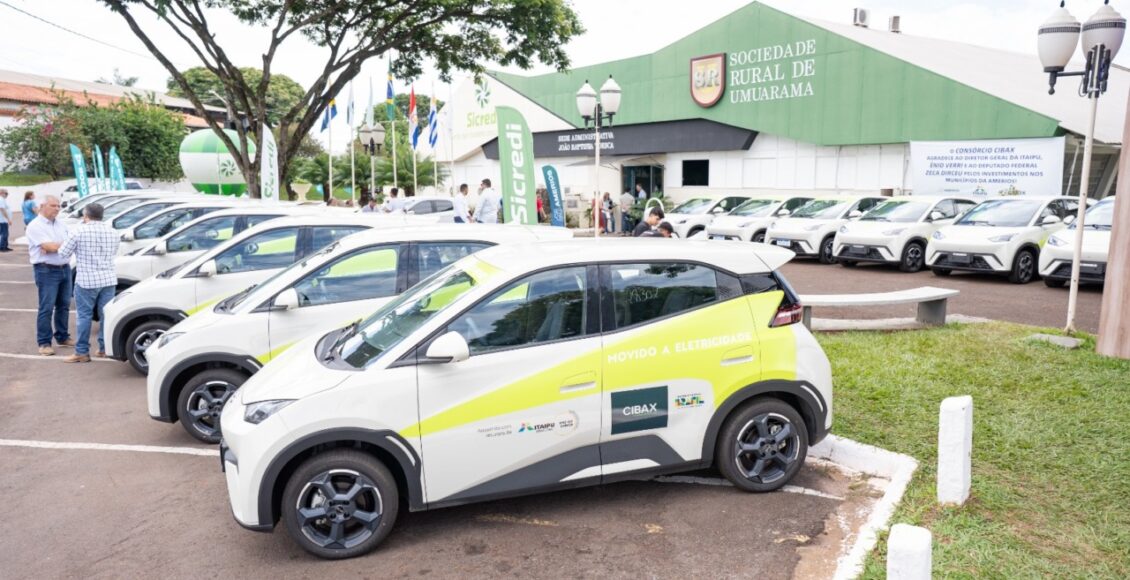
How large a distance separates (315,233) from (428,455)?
4449 millimetres

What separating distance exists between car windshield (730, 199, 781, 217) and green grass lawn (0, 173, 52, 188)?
42.1 meters

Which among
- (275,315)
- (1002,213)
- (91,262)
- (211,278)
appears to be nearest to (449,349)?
(275,315)

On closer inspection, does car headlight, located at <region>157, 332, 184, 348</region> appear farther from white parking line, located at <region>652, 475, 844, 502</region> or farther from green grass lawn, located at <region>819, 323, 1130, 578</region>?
green grass lawn, located at <region>819, 323, 1130, 578</region>

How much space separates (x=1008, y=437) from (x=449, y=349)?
4010 millimetres

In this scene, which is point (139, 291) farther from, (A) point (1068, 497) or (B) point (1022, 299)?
(B) point (1022, 299)

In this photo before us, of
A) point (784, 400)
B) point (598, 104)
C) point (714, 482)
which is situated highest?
point (598, 104)

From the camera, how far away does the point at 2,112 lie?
159 feet

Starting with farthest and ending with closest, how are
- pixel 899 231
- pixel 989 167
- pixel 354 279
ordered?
pixel 989 167 < pixel 899 231 < pixel 354 279

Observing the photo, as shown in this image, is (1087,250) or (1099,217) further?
(1099,217)

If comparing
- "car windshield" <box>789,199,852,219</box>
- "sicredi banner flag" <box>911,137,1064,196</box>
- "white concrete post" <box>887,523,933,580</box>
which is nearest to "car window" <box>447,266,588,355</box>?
"white concrete post" <box>887,523,933,580</box>

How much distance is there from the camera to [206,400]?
6316 mm

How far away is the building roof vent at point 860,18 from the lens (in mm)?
29367

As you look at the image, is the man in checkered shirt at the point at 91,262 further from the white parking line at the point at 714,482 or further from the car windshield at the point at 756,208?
the car windshield at the point at 756,208

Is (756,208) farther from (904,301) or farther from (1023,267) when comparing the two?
(904,301)
